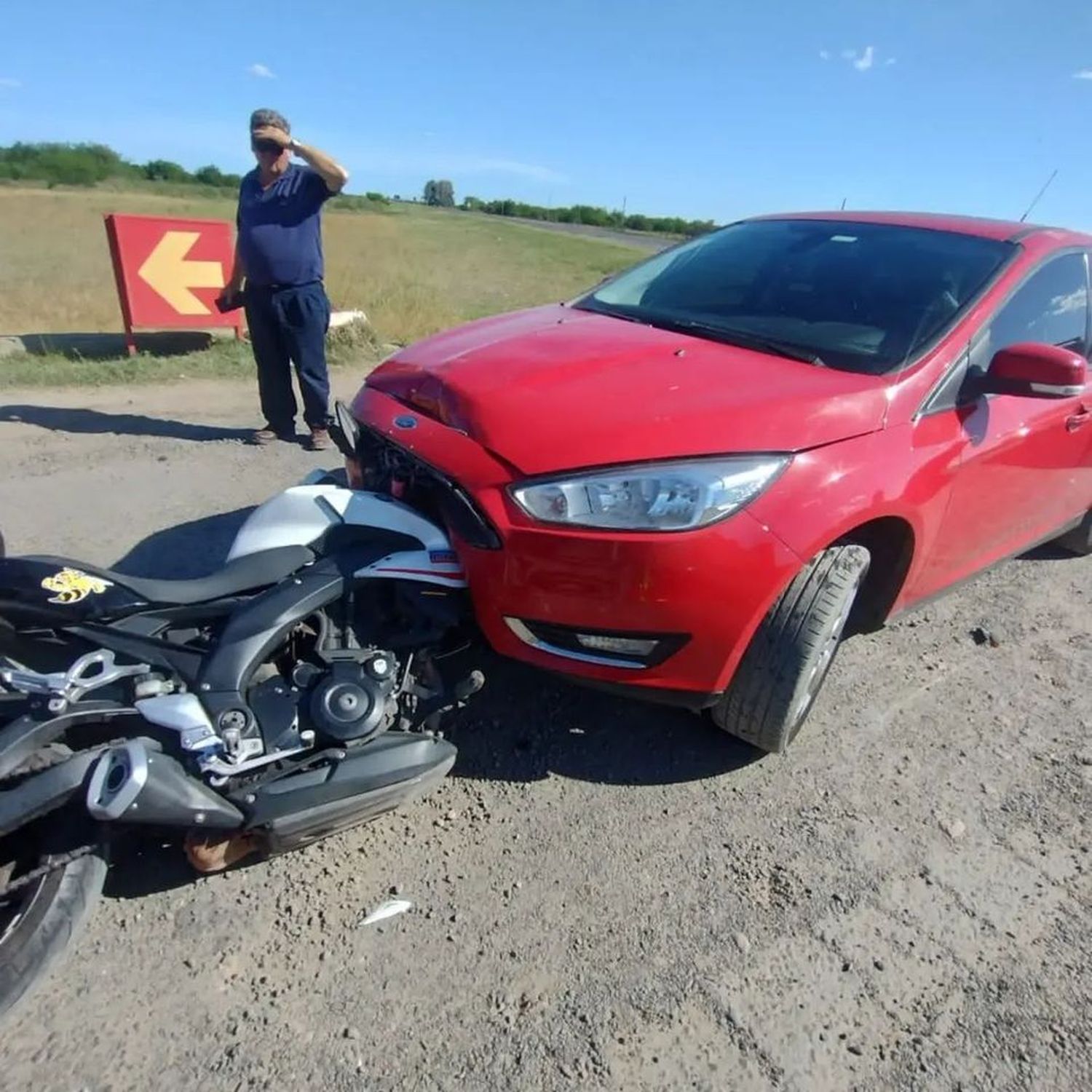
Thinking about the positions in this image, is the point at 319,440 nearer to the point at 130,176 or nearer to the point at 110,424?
the point at 110,424

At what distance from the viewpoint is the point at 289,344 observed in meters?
5.79

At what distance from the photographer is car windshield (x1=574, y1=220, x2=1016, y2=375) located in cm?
304

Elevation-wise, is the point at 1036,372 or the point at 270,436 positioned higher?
the point at 1036,372

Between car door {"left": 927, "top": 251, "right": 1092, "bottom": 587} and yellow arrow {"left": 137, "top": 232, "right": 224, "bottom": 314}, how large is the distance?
7716mm

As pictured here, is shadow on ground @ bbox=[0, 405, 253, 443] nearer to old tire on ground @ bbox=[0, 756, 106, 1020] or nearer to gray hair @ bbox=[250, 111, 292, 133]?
gray hair @ bbox=[250, 111, 292, 133]

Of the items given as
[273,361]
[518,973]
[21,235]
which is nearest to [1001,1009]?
[518,973]

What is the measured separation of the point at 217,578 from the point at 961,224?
10.6 feet

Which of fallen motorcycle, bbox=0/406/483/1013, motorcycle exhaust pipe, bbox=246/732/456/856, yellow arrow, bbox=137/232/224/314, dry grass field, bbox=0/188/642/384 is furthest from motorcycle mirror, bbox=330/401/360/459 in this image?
yellow arrow, bbox=137/232/224/314

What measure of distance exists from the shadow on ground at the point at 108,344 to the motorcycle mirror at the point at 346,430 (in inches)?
256

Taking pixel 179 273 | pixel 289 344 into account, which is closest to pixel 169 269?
pixel 179 273

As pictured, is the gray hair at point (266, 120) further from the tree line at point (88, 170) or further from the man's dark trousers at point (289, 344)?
the tree line at point (88, 170)

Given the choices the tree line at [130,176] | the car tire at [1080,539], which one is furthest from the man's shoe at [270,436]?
the tree line at [130,176]

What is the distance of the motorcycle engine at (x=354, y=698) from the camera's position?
7.41ft

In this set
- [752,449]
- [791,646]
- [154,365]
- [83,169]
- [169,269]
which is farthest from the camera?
[83,169]
